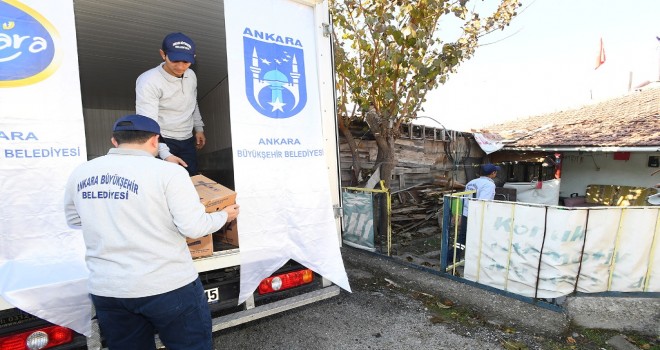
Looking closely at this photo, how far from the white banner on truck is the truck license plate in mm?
179

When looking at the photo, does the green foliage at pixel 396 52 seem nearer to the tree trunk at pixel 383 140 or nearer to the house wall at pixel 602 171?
the tree trunk at pixel 383 140

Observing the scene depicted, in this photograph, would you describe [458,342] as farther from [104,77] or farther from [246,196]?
[104,77]

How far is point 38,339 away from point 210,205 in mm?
1215

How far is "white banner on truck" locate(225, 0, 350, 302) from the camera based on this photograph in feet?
8.77

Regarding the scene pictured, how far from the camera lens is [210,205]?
243 cm

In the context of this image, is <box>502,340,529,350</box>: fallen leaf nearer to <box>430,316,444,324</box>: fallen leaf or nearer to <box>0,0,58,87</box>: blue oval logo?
<box>430,316,444,324</box>: fallen leaf

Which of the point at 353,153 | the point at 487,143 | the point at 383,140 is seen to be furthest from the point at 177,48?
the point at 487,143

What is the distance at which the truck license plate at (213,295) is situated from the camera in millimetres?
2539

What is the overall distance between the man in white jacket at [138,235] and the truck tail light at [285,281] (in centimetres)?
93

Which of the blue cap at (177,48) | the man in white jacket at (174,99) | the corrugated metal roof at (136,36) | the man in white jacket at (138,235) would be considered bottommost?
the man in white jacket at (138,235)

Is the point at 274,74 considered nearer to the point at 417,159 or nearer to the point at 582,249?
the point at 582,249

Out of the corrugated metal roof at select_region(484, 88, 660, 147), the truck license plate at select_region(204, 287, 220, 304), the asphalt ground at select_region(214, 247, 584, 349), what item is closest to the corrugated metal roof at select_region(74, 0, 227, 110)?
the truck license plate at select_region(204, 287, 220, 304)

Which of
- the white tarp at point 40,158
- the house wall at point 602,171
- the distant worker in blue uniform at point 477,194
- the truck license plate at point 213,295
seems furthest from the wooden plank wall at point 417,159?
A: the white tarp at point 40,158

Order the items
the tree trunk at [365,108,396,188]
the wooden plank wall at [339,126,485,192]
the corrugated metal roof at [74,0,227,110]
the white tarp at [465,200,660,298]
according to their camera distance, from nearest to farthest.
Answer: the corrugated metal roof at [74,0,227,110] < the white tarp at [465,200,660,298] < the tree trunk at [365,108,396,188] < the wooden plank wall at [339,126,485,192]
